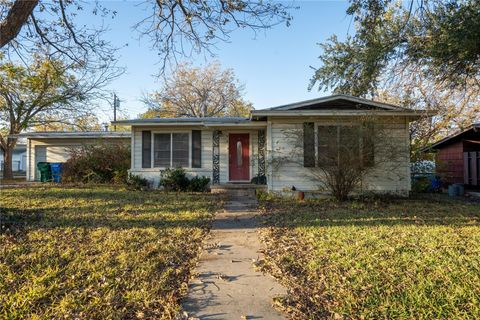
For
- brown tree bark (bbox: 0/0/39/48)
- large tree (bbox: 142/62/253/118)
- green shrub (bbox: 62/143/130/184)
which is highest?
large tree (bbox: 142/62/253/118)

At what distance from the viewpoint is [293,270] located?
12.7ft

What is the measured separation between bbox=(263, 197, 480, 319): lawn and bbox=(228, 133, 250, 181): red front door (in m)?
5.31

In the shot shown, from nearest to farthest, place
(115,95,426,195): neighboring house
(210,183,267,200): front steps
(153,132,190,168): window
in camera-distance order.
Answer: (115,95,426,195): neighboring house → (210,183,267,200): front steps → (153,132,190,168): window

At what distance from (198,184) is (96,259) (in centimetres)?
801

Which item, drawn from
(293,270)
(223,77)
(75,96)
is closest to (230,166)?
(293,270)

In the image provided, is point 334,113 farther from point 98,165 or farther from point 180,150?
point 98,165

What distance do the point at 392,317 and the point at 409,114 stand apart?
8.45m

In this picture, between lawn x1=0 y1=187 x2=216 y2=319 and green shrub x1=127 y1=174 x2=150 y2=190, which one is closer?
lawn x1=0 y1=187 x2=216 y2=319

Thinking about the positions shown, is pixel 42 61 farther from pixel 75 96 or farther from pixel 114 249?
pixel 114 249

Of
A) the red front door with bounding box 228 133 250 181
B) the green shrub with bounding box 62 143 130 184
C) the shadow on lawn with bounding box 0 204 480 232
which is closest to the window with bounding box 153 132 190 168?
the red front door with bounding box 228 133 250 181

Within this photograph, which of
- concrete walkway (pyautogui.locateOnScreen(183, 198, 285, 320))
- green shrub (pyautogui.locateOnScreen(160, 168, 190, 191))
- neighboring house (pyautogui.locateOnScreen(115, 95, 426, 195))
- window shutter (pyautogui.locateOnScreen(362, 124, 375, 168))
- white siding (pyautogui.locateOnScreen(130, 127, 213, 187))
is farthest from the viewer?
white siding (pyautogui.locateOnScreen(130, 127, 213, 187))

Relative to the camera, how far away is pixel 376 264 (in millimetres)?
3961

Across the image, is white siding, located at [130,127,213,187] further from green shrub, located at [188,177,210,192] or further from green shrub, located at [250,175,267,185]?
green shrub, located at [250,175,267,185]

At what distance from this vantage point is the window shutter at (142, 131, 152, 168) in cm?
1273
